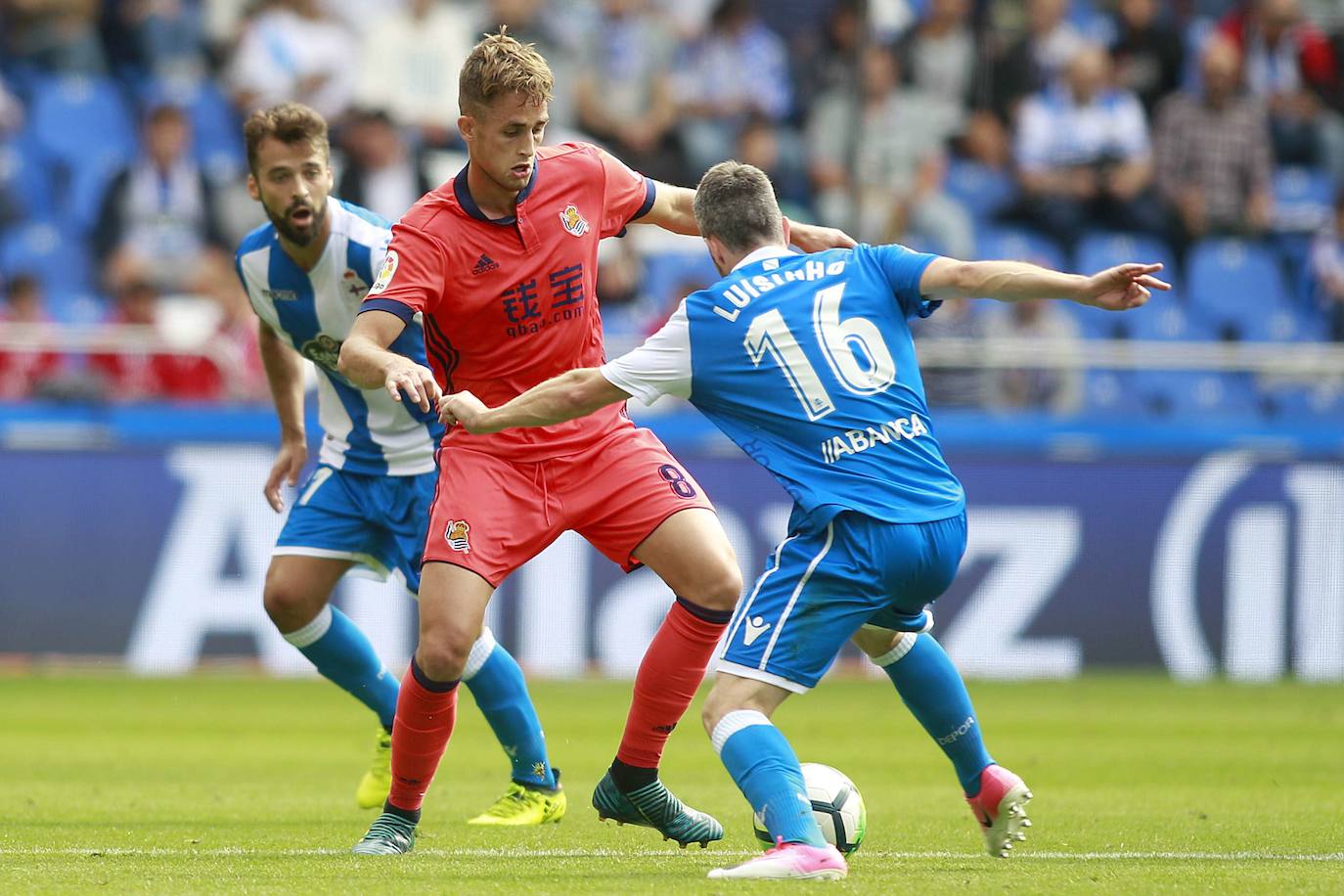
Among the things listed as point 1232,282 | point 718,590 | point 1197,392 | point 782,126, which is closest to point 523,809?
point 718,590

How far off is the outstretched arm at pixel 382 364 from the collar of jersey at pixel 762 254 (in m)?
1.01

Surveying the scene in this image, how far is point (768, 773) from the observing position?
5480mm

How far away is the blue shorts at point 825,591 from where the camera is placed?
562 centimetres

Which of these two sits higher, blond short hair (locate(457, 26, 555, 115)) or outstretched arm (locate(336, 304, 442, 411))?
blond short hair (locate(457, 26, 555, 115))

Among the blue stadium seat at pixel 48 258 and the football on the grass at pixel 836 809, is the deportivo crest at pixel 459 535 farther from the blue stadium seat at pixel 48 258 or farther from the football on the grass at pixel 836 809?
the blue stadium seat at pixel 48 258

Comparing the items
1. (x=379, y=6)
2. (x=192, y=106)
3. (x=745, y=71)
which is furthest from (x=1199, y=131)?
(x=192, y=106)

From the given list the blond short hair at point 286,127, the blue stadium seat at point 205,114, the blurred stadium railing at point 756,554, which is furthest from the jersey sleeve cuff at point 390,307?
the blue stadium seat at point 205,114

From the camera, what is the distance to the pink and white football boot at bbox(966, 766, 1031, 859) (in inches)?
235

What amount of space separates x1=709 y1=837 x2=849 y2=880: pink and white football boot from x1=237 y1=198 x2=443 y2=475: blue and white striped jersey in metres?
2.96

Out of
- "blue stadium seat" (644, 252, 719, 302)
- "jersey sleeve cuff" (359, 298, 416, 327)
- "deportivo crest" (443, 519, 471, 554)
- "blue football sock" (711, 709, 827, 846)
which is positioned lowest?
"blue stadium seat" (644, 252, 719, 302)

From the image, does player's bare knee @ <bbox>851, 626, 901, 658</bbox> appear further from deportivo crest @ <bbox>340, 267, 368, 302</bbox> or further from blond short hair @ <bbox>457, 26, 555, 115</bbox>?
deportivo crest @ <bbox>340, 267, 368, 302</bbox>

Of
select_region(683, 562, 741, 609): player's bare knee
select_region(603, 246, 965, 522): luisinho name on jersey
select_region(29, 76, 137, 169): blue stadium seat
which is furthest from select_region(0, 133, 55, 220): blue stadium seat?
select_region(603, 246, 965, 522): luisinho name on jersey

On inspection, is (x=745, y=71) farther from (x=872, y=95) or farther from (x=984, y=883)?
(x=984, y=883)

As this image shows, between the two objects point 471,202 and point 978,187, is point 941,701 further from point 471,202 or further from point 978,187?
point 978,187
